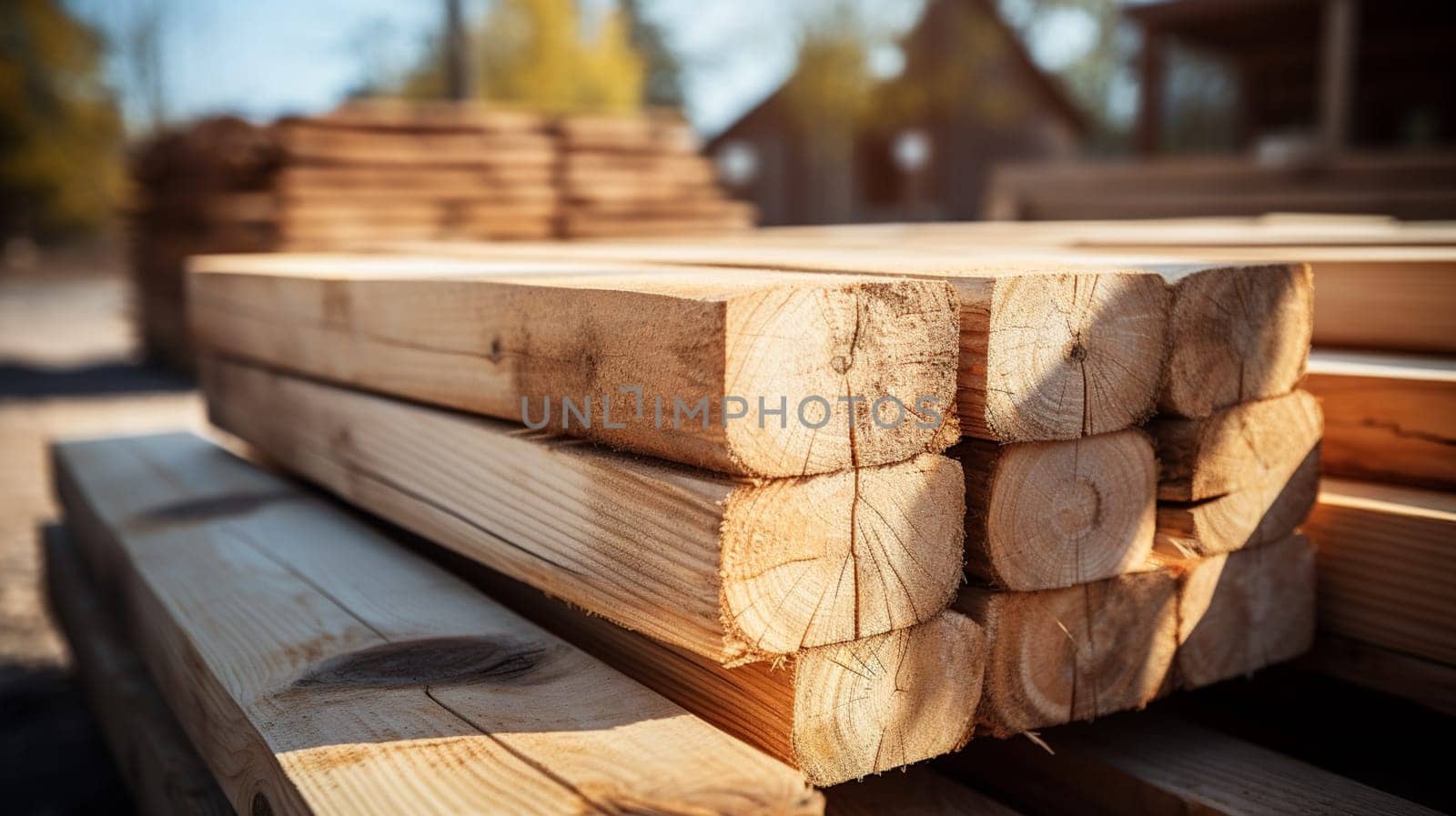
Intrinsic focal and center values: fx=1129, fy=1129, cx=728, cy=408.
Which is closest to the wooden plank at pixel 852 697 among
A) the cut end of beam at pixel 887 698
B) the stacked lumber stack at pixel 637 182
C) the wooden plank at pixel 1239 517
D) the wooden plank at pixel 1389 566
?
the cut end of beam at pixel 887 698

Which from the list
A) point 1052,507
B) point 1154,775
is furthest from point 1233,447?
point 1154,775

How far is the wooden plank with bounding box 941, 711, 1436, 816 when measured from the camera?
1596 millimetres

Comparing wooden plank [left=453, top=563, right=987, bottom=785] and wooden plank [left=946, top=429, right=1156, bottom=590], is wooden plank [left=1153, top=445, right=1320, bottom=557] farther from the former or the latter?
wooden plank [left=453, top=563, right=987, bottom=785]

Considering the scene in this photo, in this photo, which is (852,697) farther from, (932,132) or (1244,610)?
(932,132)

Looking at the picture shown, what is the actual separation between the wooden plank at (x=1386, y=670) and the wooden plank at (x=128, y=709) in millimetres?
1881

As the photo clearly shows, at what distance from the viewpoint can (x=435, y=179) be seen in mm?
7094

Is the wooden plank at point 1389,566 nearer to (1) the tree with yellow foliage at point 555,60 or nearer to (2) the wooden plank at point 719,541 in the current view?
(2) the wooden plank at point 719,541

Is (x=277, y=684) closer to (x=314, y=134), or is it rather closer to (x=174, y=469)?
(x=174, y=469)

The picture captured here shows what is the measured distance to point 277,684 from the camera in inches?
61.9

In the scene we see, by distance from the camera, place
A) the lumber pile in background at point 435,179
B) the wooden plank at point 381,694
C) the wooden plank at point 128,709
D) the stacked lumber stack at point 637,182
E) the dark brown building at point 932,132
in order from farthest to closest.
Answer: the dark brown building at point 932,132 < the stacked lumber stack at point 637,182 < the lumber pile in background at point 435,179 < the wooden plank at point 128,709 < the wooden plank at point 381,694

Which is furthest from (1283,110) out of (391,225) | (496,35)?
(496,35)

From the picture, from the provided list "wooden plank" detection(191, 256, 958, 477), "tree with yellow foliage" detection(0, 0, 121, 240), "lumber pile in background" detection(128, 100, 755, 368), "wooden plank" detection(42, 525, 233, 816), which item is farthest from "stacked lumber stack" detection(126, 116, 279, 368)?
"tree with yellow foliage" detection(0, 0, 121, 240)

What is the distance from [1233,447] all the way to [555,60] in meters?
25.9

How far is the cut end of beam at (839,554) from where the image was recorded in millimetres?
1314
